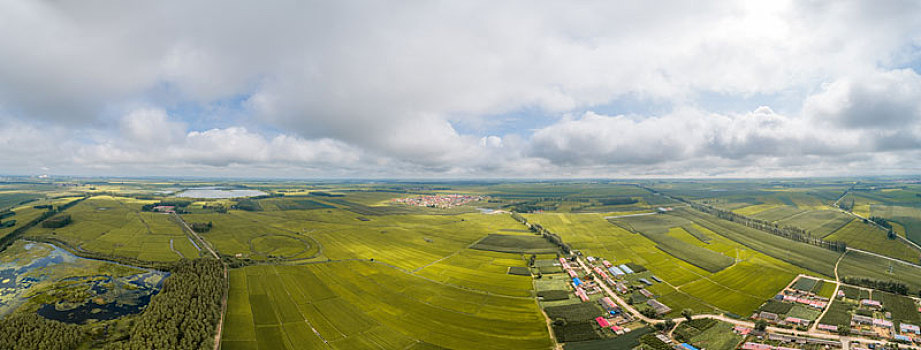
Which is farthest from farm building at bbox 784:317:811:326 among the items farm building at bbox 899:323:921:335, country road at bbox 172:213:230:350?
country road at bbox 172:213:230:350

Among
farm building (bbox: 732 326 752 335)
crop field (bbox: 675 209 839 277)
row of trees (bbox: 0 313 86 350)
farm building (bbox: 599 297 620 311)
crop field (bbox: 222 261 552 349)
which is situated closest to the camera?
row of trees (bbox: 0 313 86 350)

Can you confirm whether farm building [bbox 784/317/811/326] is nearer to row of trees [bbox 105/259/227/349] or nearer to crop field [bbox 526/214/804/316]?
crop field [bbox 526/214/804/316]

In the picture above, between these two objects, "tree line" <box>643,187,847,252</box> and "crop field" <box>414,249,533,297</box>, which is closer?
"crop field" <box>414,249,533,297</box>

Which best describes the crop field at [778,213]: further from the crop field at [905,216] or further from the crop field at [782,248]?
the crop field at [782,248]

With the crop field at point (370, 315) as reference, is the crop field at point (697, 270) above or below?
above

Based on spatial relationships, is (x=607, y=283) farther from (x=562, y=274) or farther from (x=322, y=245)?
(x=322, y=245)

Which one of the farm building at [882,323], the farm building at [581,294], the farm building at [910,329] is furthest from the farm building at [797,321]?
the farm building at [581,294]
